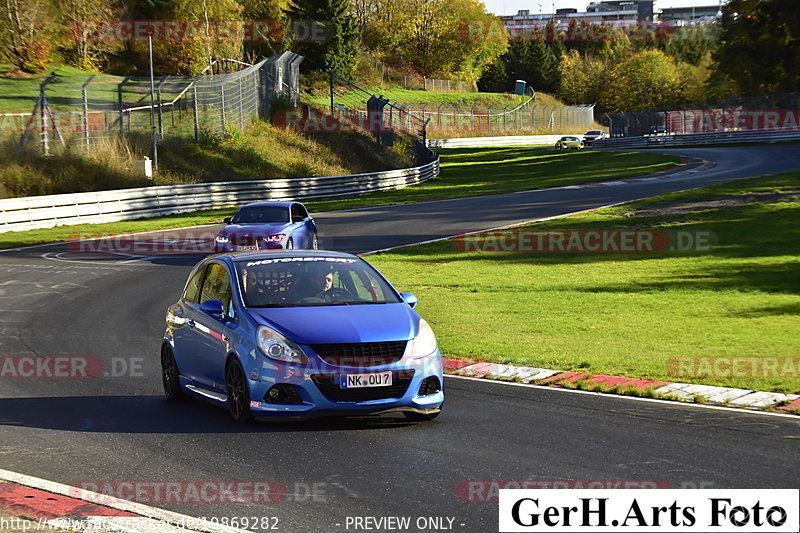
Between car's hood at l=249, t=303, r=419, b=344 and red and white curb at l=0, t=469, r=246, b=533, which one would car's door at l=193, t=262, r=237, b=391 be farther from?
red and white curb at l=0, t=469, r=246, b=533

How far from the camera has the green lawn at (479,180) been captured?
109 ft

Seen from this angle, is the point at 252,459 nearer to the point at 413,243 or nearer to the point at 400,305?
the point at 400,305

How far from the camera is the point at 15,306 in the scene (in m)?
18.3

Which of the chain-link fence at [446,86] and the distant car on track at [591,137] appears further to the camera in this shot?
the chain-link fence at [446,86]

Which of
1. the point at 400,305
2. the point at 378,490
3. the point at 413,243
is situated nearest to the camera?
the point at 378,490

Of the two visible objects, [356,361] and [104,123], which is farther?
[104,123]

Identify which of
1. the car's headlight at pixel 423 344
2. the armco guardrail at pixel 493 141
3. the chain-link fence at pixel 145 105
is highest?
the chain-link fence at pixel 145 105

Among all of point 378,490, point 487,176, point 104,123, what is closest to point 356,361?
point 378,490

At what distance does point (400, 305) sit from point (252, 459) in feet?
8.07

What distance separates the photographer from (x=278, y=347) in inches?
356

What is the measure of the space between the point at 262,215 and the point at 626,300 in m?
9.57

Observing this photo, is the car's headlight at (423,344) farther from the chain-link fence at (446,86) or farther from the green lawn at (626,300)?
the chain-link fence at (446,86)

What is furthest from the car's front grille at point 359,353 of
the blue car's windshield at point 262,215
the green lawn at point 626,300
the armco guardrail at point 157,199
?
the armco guardrail at point 157,199

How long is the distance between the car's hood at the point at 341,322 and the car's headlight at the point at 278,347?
0.18 ft
